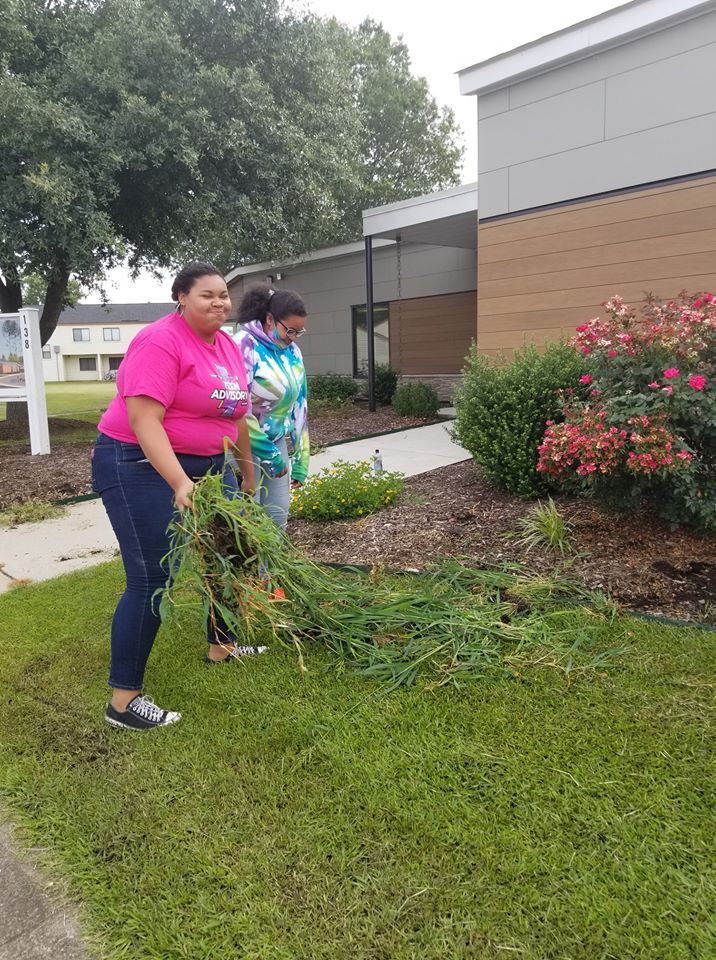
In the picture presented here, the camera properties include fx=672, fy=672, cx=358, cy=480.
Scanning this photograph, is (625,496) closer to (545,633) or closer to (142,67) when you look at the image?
(545,633)

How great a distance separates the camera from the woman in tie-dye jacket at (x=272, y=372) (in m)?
3.32

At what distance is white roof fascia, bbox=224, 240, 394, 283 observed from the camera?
47.4 ft

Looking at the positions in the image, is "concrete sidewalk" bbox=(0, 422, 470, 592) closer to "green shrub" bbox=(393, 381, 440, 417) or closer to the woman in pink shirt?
the woman in pink shirt

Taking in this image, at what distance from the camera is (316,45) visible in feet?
39.1

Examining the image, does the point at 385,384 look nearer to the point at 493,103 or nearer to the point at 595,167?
the point at 493,103

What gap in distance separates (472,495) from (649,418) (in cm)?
205

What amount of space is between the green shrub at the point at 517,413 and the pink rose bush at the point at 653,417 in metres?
0.92

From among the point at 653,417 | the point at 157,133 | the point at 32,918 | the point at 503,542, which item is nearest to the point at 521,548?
the point at 503,542

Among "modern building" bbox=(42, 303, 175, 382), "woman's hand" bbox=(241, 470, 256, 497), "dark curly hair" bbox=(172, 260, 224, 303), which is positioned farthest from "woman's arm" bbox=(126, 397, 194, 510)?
"modern building" bbox=(42, 303, 175, 382)

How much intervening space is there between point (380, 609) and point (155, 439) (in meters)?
1.50

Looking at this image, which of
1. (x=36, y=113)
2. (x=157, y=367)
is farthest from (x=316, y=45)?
(x=157, y=367)

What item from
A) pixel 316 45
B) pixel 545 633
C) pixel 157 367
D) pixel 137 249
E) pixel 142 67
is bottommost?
pixel 545 633

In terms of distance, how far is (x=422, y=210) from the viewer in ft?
33.8

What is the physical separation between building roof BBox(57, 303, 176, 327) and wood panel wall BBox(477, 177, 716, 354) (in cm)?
5979
